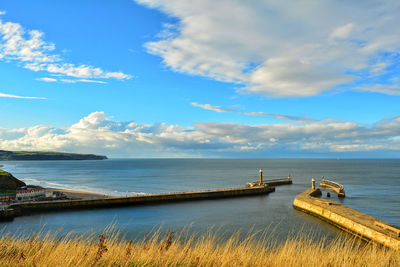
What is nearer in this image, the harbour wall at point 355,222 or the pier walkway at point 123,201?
the harbour wall at point 355,222

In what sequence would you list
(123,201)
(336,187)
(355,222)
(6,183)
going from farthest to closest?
(336,187) < (6,183) < (123,201) < (355,222)

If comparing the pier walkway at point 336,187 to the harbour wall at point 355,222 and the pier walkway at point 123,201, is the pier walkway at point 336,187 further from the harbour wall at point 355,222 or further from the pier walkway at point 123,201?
the harbour wall at point 355,222

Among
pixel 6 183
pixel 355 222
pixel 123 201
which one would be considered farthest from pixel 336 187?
pixel 6 183

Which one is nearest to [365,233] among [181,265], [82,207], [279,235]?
[279,235]

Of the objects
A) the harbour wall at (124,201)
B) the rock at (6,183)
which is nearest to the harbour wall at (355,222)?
the harbour wall at (124,201)

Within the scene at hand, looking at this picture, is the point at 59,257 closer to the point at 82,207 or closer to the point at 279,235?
the point at 279,235

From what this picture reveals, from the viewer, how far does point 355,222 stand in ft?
66.1

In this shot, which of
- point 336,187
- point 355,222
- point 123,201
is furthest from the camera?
point 336,187

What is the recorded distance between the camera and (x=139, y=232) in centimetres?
2177

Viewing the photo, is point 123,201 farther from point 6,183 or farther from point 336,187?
point 336,187

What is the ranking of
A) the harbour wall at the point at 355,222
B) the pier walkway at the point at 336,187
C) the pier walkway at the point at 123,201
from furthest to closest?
the pier walkway at the point at 336,187 → the pier walkway at the point at 123,201 → the harbour wall at the point at 355,222

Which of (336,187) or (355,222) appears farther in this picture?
(336,187)

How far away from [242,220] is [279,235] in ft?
18.7

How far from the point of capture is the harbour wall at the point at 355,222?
16.5m
